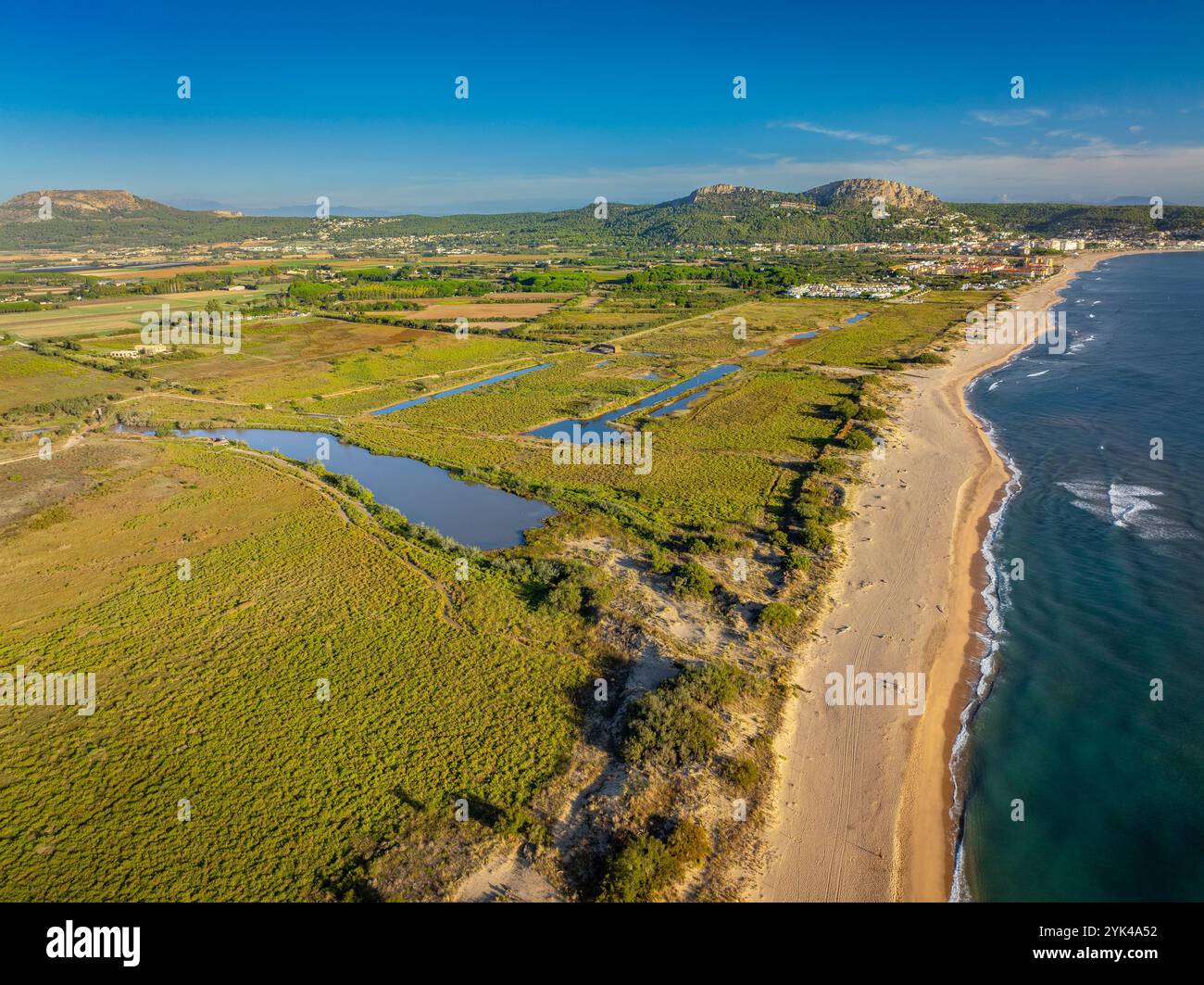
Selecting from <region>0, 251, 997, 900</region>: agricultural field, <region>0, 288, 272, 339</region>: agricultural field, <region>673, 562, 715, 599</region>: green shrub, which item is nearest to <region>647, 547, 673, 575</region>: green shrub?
<region>0, 251, 997, 900</region>: agricultural field

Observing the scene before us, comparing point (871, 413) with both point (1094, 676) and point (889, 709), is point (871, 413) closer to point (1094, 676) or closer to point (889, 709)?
point (1094, 676)

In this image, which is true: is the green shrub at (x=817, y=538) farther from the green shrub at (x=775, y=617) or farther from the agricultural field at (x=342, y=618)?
the green shrub at (x=775, y=617)

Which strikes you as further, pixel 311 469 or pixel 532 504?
pixel 311 469

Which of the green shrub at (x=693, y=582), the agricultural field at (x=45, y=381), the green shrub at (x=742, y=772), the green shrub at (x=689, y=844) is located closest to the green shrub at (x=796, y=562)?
the green shrub at (x=693, y=582)
